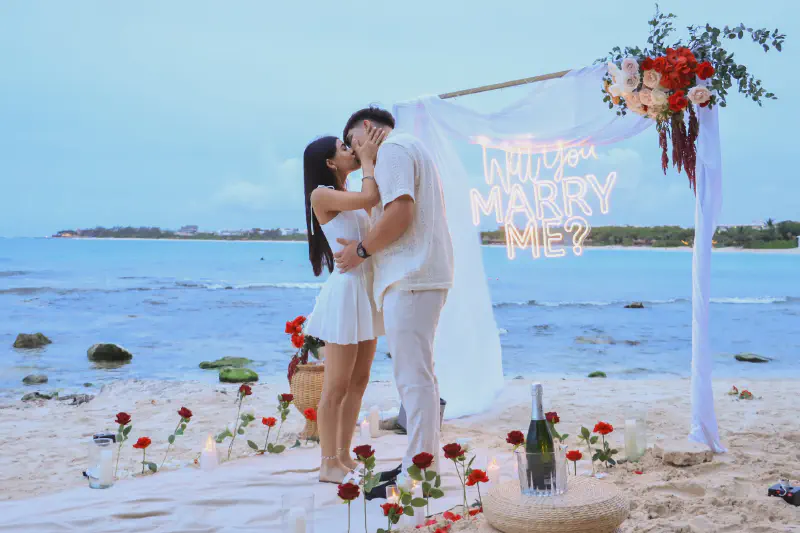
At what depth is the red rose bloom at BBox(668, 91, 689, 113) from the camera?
3613mm

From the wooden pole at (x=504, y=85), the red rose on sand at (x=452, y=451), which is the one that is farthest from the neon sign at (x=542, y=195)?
the red rose on sand at (x=452, y=451)

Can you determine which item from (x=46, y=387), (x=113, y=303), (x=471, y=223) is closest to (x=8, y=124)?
(x=113, y=303)

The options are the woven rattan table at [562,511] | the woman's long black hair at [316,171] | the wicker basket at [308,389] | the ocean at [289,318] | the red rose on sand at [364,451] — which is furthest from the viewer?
the ocean at [289,318]

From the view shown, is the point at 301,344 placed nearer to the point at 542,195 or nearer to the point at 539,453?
the point at 542,195

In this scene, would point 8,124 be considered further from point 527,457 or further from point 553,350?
point 527,457

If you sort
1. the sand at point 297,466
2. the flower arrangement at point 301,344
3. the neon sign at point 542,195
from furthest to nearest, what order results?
the flower arrangement at point 301,344, the neon sign at point 542,195, the sand at point 297,466

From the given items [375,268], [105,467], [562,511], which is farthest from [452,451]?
[105,467]

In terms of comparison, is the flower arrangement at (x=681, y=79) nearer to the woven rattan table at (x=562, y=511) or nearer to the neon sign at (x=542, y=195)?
the neon sign at (x=542, y=195)

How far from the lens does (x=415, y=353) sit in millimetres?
2895

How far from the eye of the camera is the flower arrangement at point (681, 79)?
3.62 metres

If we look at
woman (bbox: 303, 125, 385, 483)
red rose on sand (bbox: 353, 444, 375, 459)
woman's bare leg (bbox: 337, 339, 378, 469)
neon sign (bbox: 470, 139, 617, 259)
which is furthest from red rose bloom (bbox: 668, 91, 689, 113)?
red rose on sand (bbox: 353, 444, 375, 459)

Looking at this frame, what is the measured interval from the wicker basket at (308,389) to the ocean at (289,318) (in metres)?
3.53

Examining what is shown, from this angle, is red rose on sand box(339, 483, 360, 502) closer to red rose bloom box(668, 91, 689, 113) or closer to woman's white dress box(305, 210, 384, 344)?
woman's white dress box(305, 210, 384, 344)

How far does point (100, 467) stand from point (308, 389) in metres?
1.35
